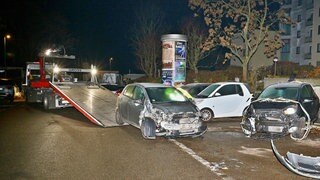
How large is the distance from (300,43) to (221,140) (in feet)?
177

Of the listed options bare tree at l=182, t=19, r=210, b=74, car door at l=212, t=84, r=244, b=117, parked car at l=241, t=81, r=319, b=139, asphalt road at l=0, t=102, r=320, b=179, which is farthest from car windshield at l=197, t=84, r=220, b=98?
bare tree at l=182, t=19, r=210, b=74

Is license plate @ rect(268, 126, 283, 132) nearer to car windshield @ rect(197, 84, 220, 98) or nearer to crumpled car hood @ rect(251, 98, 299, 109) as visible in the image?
crumpled car hood @ rect(251, 98, 299, 109)

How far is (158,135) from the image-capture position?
10445mm

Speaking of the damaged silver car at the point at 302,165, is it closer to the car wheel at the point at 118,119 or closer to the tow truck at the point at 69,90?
the car wheel at the point at 118,119

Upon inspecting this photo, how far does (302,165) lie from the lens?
728cm

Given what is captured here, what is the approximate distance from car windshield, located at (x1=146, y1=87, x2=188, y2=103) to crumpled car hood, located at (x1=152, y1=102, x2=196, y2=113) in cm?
37

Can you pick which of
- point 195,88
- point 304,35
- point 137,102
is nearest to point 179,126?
point 137,102

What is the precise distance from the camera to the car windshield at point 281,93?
1160cm

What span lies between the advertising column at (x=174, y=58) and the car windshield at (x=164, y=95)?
382 inches

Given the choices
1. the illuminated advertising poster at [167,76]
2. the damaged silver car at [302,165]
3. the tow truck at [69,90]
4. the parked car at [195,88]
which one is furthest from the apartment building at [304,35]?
the damaged silver car at [302,165]

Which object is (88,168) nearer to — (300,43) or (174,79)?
(174,79)

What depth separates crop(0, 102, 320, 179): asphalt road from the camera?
23.0ft

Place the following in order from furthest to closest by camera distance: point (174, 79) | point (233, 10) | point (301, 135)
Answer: point (233, 10), point (174, 79), point (301, 135)

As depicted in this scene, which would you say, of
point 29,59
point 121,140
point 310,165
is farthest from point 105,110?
point 29,59
